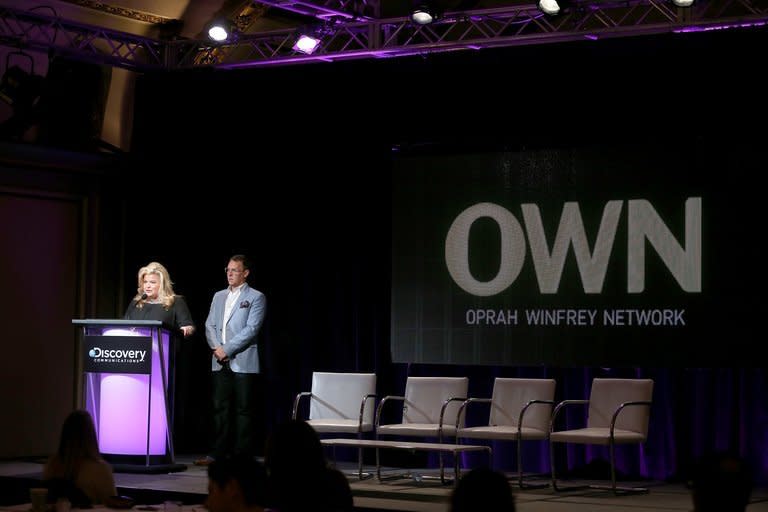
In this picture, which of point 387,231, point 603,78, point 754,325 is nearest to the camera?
point 754,325

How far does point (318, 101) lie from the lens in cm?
955

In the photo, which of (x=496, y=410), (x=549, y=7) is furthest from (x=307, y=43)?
(x=496, y=410)

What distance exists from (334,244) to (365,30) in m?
1.65

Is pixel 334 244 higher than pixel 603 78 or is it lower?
lower

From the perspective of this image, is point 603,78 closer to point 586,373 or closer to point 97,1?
point 586,373

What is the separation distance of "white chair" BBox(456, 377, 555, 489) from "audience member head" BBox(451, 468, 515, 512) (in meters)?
5.13

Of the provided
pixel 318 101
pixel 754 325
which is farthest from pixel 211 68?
pixel 754 325

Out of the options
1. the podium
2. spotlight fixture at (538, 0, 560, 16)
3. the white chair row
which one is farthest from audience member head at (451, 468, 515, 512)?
the podium

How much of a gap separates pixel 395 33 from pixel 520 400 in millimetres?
2522

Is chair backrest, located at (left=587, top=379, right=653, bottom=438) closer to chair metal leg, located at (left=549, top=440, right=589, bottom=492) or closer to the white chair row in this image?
the white chair row

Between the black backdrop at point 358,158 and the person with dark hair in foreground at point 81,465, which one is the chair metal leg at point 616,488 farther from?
the person with dark hair in foreground at point 81,465

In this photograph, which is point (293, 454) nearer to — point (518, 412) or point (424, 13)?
point (518, 412)

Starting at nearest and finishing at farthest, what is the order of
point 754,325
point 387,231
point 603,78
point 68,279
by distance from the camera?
point 754,325, point 603,78, point 387,231, point 68,279

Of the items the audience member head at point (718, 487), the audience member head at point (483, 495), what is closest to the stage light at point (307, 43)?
the audience member head at point (718, 487)
